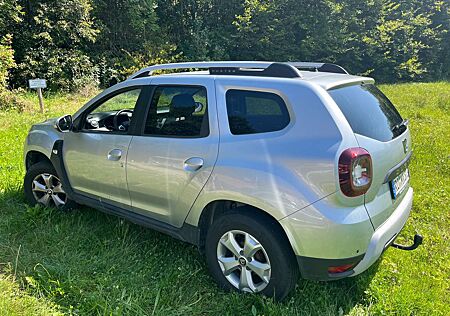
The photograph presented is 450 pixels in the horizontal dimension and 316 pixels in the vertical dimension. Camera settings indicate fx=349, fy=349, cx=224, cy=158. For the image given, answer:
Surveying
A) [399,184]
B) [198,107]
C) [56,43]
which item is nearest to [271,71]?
[198,107]

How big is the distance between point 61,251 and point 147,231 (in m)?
0.80

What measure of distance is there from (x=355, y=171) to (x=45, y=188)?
3.41 metres

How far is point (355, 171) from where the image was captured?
2.12 metres

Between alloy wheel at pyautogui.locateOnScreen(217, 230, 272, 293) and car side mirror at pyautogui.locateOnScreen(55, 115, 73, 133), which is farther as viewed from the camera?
car side mirror at pyautogui.locateOnScreen(55, 115, 73, 133)

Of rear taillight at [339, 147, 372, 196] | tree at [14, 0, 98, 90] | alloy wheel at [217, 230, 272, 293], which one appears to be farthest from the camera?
tree at [14, 0, 98, 90]

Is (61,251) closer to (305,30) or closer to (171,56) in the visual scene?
(171,56)

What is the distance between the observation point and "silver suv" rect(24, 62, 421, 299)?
7.07 feet

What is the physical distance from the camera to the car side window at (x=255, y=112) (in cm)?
234

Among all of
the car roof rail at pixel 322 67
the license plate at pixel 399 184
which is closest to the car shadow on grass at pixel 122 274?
the license plate at pixel 399 184

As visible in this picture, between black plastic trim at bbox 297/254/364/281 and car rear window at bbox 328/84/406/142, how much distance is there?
2.70ft

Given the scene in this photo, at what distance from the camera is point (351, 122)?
2248 millimetres

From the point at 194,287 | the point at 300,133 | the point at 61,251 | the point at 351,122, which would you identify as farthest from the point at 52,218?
the point at 351,122

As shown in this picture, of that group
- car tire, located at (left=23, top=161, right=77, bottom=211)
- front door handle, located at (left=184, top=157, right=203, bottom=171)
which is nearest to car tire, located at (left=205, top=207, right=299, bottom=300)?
front door handle, located at (left=184, top=157, right=203, bottom=171)

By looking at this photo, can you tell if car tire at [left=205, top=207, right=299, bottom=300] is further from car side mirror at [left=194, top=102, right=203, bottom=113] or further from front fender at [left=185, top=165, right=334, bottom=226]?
car side mirror at [left=194, top=102, right=203, bottom=113]
